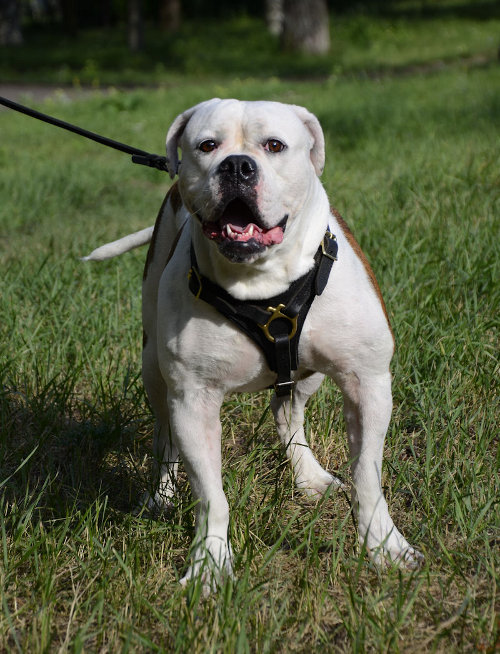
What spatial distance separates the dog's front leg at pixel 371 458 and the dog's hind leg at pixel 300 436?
44cm

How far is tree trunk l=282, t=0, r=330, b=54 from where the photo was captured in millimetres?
17781

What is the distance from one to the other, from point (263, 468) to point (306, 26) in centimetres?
1662

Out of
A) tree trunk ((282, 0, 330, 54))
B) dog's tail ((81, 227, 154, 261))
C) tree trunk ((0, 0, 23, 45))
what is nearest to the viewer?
dog's tail ((81, 227, 154, 261))

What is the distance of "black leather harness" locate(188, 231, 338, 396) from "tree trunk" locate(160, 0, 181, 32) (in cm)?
2502

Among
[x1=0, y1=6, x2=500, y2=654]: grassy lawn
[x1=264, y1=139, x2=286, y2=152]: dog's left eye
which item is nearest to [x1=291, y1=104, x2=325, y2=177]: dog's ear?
[x1=264, y1=139, x2=286, y2=152]: dog's left eye

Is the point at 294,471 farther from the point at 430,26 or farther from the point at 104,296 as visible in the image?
the point at 430,26

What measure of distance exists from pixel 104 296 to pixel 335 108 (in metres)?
5.89

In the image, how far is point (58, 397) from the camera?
3422mm

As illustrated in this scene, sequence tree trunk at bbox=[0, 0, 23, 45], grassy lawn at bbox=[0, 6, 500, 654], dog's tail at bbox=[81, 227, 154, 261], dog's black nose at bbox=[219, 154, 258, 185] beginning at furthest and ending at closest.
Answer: tree trunk at bbox=[0, 0, 23, 45] < dog's tail at bbox=[81, 227, 154, 261] < dog's black nose at bbox=[219, 154, 258, 185] < grassy lawn at bbox=[0, 6, 500, 654]

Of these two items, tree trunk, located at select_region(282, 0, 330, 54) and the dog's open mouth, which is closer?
the dog's open mouth

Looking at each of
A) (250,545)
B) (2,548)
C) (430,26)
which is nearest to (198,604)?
(250,545)

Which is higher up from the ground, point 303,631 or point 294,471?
point 303,631

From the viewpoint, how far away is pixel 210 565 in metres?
2.41

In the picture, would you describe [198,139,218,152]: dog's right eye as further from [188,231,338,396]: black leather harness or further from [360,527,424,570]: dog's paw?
[360,527,424,570]: dog's paw
